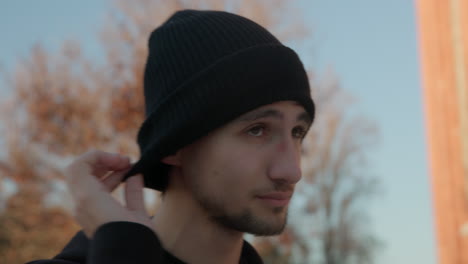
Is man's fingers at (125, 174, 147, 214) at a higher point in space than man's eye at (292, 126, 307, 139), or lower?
lower

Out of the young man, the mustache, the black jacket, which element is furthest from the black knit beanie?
the black jacket

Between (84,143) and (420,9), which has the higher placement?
(420,9)

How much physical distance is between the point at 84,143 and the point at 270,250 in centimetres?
595

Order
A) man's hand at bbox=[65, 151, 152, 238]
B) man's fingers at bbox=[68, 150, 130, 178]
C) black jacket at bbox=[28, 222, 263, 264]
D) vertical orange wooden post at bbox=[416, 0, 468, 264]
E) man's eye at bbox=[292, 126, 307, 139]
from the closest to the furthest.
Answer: black jacket at bbox=[28, 222, 263, 264] → man's hand at bbox=[65, 151, 152, 238] → man's fingers at bbox=[68, 150, 130, 178] → man's eye at bbox=[292, 126, 307, 139] → vertical orange wooden post at bbox=[416, 0, 468, 264]

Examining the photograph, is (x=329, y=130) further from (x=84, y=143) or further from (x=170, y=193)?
(x=170, y=193)

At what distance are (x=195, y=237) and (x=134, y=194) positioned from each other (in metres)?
0.31

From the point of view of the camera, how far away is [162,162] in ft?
8.82

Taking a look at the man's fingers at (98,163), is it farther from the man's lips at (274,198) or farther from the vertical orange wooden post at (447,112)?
the vertical orange wooden post at (447,112)

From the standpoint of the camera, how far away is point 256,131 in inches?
97.6

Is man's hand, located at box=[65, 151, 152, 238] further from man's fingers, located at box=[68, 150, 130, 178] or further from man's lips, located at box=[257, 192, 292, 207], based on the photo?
man's lips, located at box=[257, 192, 292, 207]

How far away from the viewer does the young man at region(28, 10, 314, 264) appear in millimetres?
A: 2398

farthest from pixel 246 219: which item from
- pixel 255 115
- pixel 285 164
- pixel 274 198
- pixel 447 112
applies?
pixel 447 112

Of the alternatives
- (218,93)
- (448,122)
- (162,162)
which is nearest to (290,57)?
(218,93)

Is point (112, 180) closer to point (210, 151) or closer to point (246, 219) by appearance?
point (210, 151)
